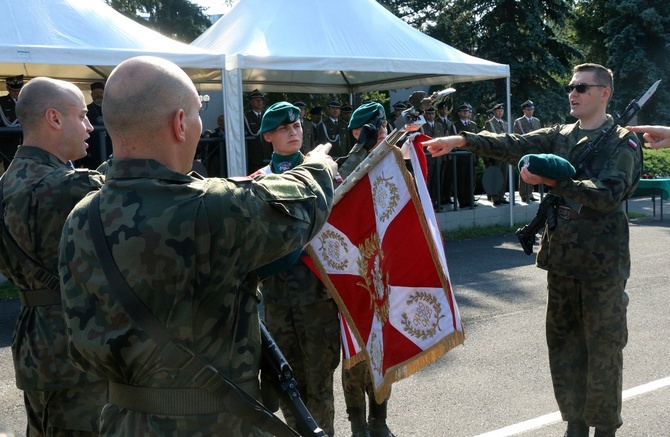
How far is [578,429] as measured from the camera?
13.7ft

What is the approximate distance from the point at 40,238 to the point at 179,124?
4.09 feet

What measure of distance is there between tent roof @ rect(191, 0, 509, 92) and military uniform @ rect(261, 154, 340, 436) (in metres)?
6.19

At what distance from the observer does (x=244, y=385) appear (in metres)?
2.03

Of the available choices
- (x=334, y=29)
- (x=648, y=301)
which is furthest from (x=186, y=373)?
(x=334, y=29)

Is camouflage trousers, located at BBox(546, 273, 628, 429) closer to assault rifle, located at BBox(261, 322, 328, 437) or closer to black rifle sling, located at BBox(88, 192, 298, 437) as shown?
assault rifle, located at BBox(261, 322, 328, 437)

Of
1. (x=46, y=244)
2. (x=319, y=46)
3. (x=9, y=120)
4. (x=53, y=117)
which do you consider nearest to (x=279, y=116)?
(x=53, y=117)

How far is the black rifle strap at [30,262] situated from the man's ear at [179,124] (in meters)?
1.25

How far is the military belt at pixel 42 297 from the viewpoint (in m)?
2.91

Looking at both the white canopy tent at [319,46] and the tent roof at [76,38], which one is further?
the white canopy tent at [319,46]

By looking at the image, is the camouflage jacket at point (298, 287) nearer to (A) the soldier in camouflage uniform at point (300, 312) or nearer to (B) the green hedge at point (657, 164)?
(A) the soldier in camouflage uniform at point (300, 312)

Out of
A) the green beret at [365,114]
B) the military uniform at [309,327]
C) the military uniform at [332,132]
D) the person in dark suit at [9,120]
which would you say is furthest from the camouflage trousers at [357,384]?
the military uniform at [332,132]

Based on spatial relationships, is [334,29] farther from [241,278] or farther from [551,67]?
[551,67]

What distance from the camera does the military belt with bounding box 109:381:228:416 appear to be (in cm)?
193

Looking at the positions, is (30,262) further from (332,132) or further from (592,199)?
(332,132)
